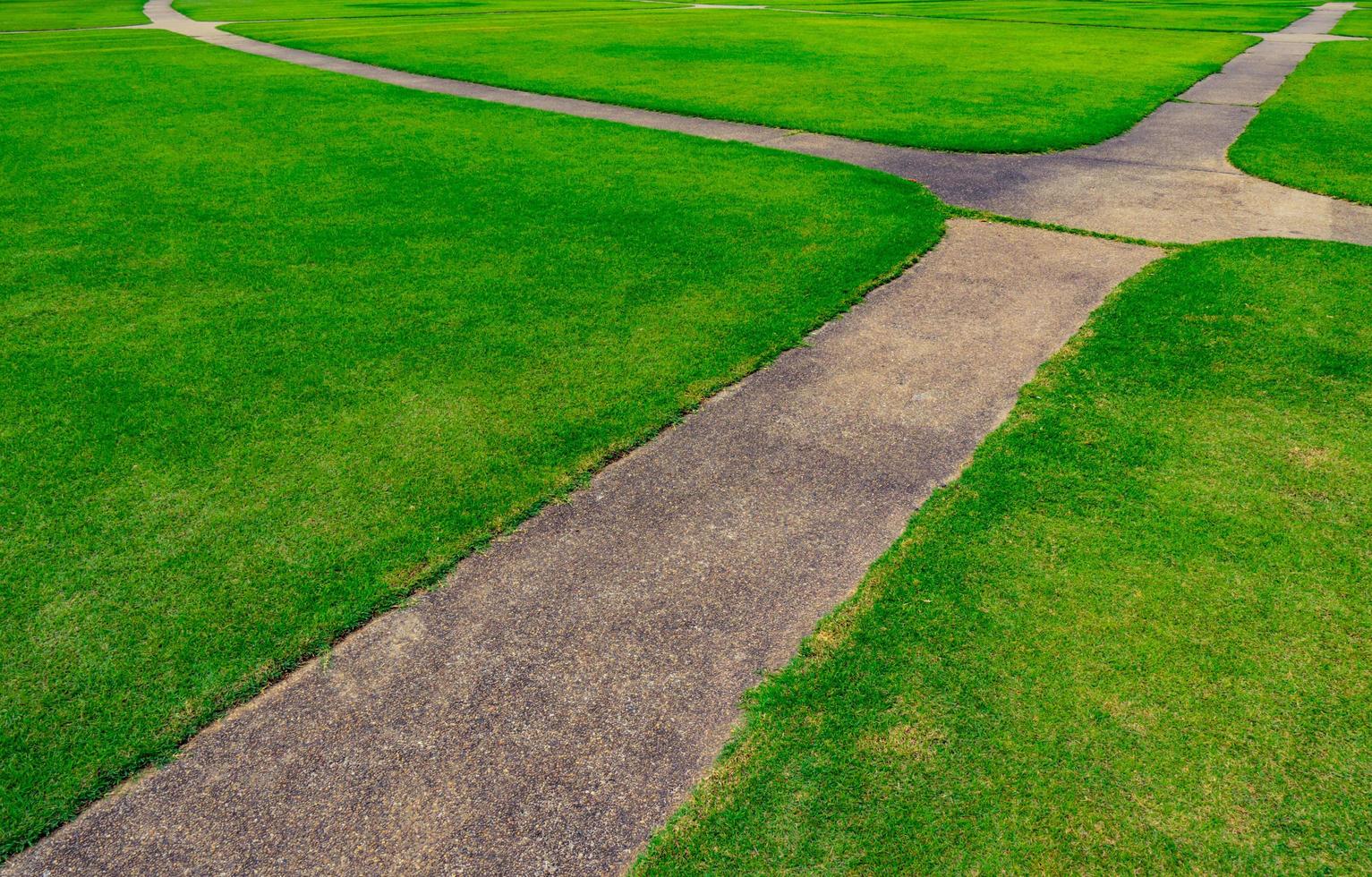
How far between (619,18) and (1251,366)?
33107 mm

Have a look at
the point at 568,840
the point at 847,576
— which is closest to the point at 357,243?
the point at 847,576

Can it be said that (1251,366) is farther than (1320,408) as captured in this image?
Yes

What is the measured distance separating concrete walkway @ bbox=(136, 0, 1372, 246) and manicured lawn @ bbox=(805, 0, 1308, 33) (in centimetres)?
1949

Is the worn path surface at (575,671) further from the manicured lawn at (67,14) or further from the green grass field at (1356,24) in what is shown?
the manicured lawn at (67,14)

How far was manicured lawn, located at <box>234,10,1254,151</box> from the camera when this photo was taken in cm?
1463

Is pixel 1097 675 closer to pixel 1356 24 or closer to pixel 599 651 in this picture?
pixel 599 651

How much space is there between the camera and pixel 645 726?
3514 mm

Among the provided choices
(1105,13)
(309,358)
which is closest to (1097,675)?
(309,358)

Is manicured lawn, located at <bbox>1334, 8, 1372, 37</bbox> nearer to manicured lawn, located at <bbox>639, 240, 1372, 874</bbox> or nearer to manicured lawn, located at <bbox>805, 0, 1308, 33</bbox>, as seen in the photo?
manicured lawn, located at <bbox>805, 0, 1308, 33</bbox>

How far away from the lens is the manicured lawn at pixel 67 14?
106ft

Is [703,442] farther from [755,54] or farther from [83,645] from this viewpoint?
[755,54]

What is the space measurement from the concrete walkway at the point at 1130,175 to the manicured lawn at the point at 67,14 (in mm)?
25937

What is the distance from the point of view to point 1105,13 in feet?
126

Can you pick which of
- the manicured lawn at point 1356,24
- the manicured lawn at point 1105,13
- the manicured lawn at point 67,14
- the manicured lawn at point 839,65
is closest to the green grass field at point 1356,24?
the manicured lawn at point 1356,24
